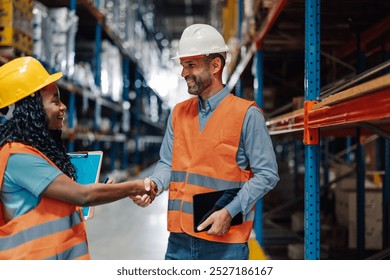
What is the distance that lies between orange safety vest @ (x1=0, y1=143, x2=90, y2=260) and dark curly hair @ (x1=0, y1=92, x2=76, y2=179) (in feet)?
0.15

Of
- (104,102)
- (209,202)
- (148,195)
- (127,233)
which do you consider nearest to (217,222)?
(209,202)

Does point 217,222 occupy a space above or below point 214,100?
below

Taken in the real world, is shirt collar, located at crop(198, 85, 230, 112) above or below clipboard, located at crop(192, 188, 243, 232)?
above

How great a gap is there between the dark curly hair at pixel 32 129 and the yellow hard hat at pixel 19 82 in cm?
3

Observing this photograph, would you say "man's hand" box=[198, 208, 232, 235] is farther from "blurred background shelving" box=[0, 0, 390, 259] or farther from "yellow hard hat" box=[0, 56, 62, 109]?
"yellow hard hat" box=[0, 56, 62, 109]

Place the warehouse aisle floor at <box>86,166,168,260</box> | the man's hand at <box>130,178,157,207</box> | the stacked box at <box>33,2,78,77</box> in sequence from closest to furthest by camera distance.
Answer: the man's hand at <box>130,178,157,207</box> → the warehouse aisle floor at <box>86,166,168,260</box> → the stacked box at <box>33,2,78,77</box>

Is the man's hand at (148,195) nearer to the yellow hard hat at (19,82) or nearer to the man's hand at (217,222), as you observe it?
the man's hand at (217,222)

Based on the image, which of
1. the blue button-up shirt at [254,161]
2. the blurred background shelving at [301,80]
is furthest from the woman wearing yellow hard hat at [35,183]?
the blurred background shelving at [301,80]

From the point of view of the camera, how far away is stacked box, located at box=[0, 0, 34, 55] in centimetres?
444

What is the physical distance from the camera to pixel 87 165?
2.61m

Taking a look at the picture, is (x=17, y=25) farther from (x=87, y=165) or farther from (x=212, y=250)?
(x=212, y=250)

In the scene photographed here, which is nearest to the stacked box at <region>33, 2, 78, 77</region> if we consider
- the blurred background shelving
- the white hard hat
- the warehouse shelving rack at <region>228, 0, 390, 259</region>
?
the blurred background shelving

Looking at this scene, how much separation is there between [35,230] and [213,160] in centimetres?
89

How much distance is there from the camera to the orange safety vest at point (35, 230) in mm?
1982
